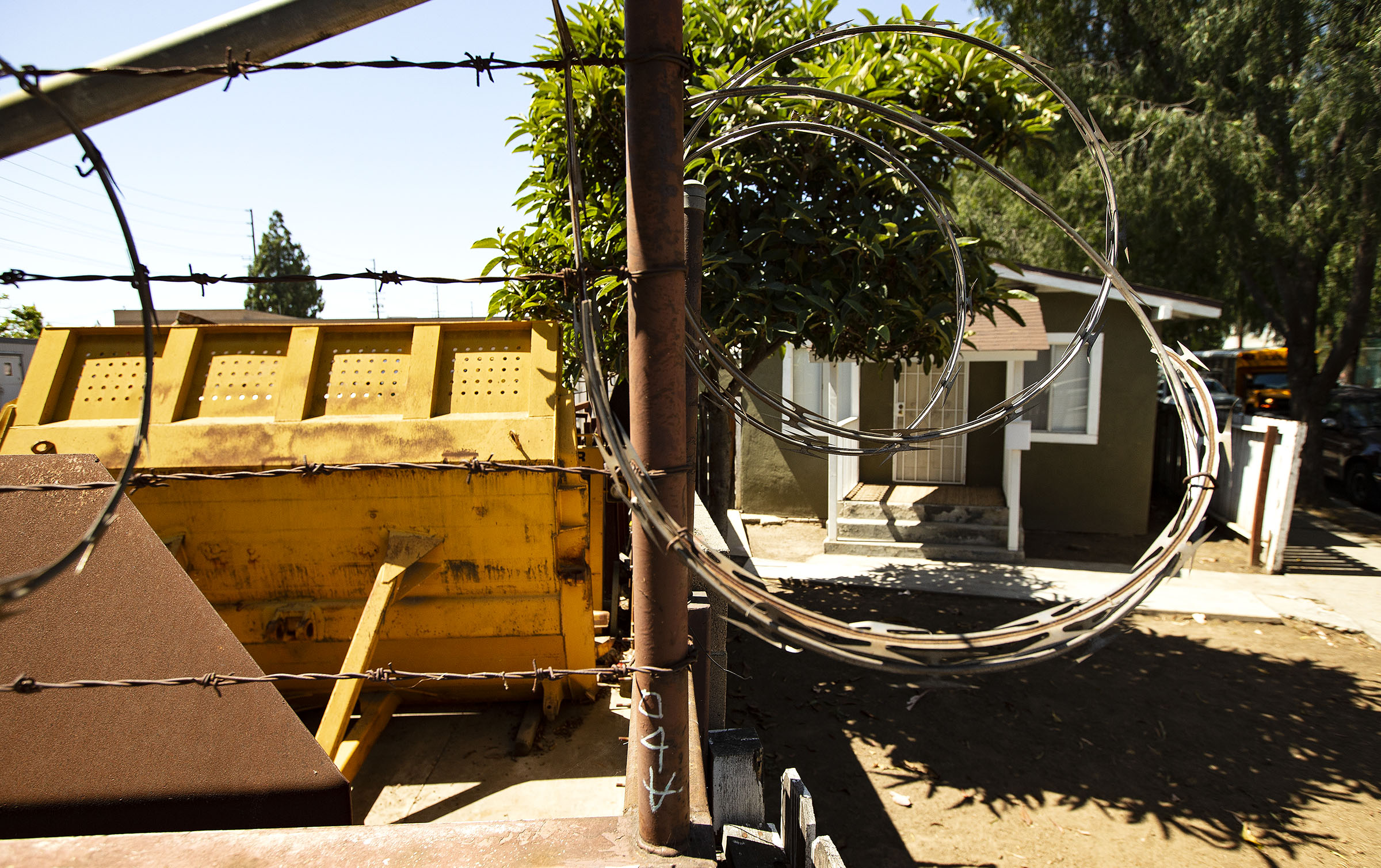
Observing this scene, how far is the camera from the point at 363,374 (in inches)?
154

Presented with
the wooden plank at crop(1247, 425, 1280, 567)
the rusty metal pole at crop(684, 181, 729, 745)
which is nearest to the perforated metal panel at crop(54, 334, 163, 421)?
the rusty metal pole at crop(684, 181, 729, 745)

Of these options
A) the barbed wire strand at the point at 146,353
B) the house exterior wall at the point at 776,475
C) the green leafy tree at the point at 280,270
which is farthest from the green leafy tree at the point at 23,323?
the barbed wire strand at the point at 146,353

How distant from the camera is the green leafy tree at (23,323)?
26406mm

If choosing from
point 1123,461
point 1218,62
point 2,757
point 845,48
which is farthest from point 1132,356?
point 2,757

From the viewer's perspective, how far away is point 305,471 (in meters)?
2.26

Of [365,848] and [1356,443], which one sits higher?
[1356,443]

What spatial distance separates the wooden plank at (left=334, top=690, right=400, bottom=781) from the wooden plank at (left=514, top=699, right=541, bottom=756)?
0.69 metres

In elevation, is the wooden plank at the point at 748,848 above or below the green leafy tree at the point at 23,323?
below

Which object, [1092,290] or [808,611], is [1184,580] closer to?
[1092,290]

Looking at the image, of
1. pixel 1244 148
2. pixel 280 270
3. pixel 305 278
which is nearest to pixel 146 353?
pixel 305 278

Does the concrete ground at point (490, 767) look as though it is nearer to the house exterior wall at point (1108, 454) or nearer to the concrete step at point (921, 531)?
the concrete step at point (921, 531)

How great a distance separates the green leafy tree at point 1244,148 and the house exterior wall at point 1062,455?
10.3 ft

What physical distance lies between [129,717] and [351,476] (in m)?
1.53

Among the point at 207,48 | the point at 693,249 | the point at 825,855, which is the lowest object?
the point at 825,855
